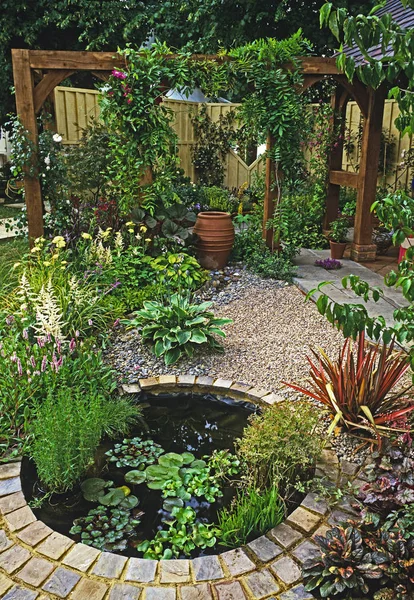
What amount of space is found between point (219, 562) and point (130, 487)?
28.1 inches

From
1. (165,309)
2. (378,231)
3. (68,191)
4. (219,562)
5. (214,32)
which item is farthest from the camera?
(214,32)

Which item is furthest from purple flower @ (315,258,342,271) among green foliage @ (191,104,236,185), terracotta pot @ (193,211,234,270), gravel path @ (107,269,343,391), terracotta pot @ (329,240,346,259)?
green foliage @ (191,104,236,185)

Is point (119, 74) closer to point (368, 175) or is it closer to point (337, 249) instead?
point (368, 175)

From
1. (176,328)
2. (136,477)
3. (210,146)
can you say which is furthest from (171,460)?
(210,146)

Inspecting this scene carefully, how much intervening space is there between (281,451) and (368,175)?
175 inches

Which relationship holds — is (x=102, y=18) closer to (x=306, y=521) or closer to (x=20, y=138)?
(x=20, y=138)

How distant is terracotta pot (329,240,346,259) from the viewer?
6235 millimetres

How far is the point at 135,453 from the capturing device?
9.37ft

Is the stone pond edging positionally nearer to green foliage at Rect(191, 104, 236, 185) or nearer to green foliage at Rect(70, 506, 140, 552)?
green foliage at Rect(70, 506, 140, 552)

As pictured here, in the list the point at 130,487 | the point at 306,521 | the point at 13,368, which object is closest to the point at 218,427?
the point at 130,487

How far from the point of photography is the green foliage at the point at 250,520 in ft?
7.31

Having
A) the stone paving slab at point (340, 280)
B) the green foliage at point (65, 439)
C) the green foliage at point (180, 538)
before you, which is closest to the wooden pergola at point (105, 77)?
the stone paving slab at point (340, 280)

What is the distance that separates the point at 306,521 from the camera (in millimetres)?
2227

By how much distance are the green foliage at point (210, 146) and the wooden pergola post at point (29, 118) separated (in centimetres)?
548
